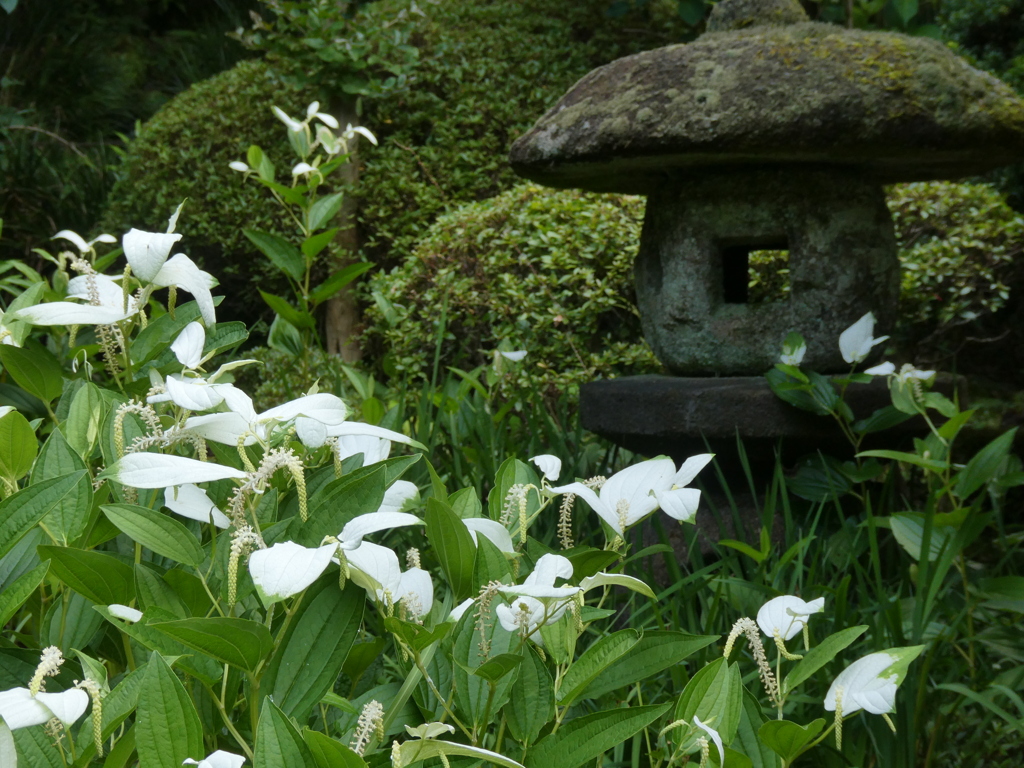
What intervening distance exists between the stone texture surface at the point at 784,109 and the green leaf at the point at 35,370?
1457 millimetres

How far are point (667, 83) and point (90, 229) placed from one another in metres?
4.33

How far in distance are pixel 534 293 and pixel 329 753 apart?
8.83 feet

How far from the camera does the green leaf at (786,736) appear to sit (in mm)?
754

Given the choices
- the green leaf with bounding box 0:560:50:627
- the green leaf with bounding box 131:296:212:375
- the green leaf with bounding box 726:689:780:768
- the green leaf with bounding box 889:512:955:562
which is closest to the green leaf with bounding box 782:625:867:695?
the green leaf with bounding box 726:689:780:768

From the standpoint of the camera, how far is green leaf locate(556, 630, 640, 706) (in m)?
0.75

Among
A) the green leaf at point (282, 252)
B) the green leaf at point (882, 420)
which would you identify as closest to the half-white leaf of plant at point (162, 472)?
the green leaf at point (282, 252)

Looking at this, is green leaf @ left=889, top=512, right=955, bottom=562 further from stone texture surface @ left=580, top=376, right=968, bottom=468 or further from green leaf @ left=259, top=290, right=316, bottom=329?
green leaf @ left=259, top=290, right=316, bottom=329

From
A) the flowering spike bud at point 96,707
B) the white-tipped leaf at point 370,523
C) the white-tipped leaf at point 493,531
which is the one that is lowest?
the white-tipped leaf at point 493,531

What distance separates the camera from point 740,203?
2.43 meters

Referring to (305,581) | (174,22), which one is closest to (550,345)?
(305,581)

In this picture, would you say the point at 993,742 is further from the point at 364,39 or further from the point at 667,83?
the point at 364,39

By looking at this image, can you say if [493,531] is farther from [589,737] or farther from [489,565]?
[589,737]

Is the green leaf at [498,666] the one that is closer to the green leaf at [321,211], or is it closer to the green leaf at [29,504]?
the green leaf at [29,504]

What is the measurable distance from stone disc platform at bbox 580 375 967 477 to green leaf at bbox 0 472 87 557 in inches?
68.3
